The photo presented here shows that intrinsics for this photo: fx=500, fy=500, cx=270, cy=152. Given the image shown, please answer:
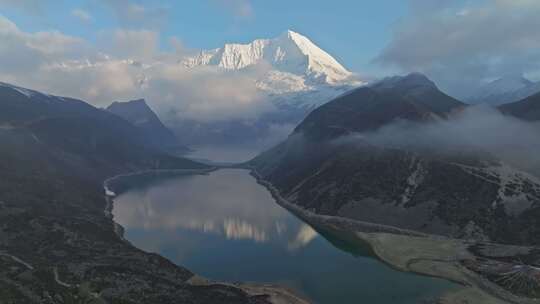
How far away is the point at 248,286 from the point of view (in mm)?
146375

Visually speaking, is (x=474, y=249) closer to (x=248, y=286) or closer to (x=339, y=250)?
(x=339, y=250)

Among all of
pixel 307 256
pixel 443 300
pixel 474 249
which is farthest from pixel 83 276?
pixel 474 249

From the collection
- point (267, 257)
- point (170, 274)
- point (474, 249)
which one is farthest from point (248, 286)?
point (474, 249)

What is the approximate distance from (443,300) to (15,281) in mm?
110966

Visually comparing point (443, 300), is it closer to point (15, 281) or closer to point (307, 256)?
point (307, 256)

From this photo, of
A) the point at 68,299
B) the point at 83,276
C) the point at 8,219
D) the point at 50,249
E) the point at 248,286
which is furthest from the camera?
the point at 8,219

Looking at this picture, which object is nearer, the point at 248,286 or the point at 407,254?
the point at 248,286

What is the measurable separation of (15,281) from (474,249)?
150 metres

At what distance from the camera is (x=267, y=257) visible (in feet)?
604

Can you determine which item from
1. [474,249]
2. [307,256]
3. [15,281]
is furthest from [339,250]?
[15,281]

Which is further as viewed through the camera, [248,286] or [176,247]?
[176,247]

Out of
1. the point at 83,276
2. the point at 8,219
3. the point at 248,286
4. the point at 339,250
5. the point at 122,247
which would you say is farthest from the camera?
the point at 339,250

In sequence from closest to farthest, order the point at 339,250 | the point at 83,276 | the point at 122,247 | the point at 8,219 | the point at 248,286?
the point at 83,276 → the point at 248,286 → the point at 122,247 → the point at 8,219 → the point at 339,250

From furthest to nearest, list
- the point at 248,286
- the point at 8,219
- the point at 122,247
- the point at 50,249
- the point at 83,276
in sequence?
1. the point at 8,219
2. the point at 122,247
3. the point at 50,249
4. the point at 248,286
5. the point at 83,276
